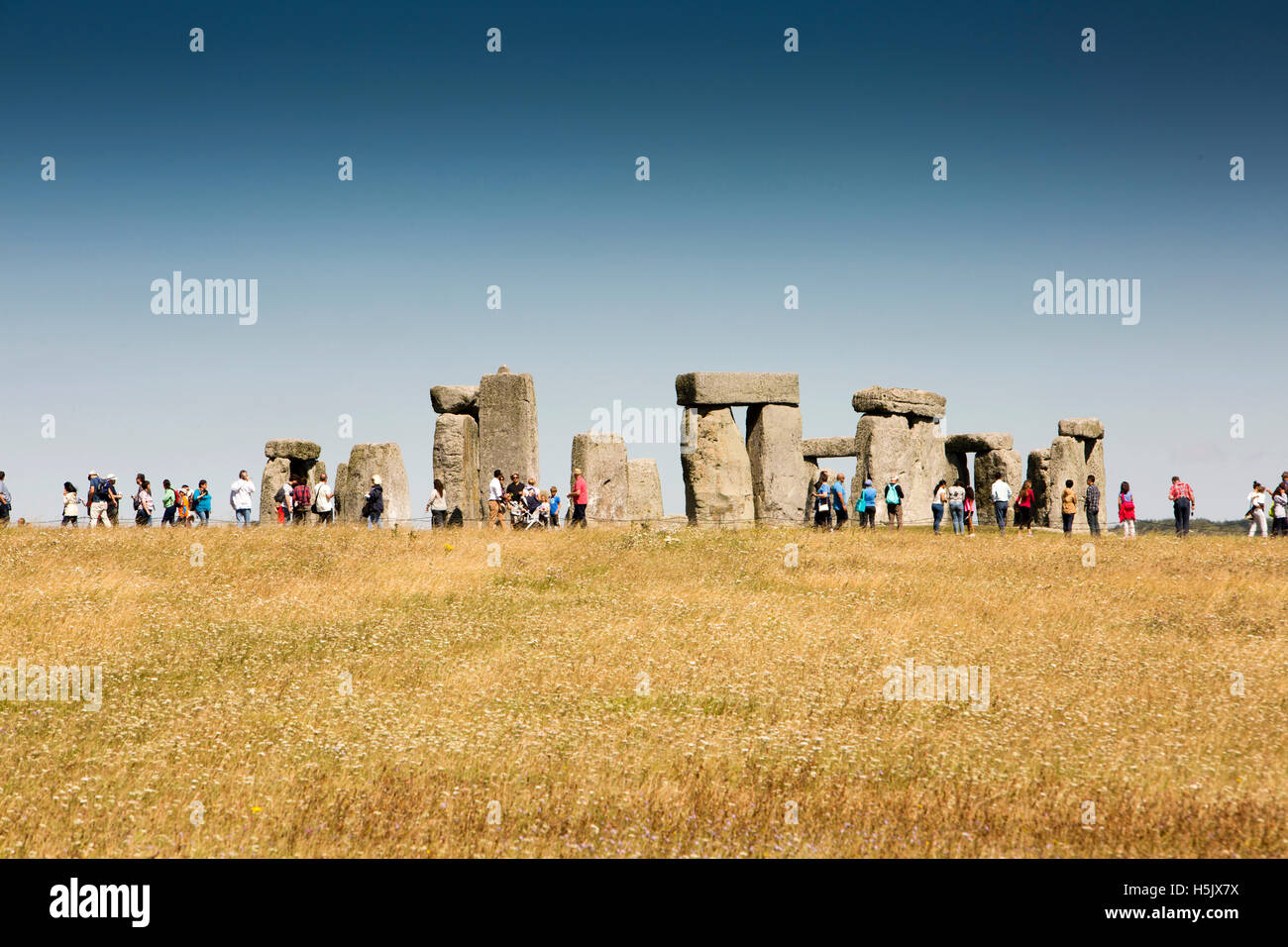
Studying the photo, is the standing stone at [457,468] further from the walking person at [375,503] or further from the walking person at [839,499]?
the walking person at [839,499]

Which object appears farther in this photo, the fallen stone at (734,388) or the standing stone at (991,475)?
the standing stone at (991,475)

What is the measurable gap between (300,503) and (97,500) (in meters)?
5.04

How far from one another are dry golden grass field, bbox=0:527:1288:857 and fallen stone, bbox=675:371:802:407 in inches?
270

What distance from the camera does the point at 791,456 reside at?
1073 inches

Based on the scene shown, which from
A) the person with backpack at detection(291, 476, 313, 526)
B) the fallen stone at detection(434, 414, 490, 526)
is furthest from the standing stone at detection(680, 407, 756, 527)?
the person with backpack at detection(291, 476, 313, 526)

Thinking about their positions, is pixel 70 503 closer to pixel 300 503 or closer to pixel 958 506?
pixel 300 503

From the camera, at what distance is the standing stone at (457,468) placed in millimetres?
28422

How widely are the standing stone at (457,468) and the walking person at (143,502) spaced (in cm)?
680

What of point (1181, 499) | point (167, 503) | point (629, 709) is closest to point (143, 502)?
point (167, 503)

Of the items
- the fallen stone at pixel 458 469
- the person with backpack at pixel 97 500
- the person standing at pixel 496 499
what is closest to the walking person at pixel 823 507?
the person standing at pixel 496 499

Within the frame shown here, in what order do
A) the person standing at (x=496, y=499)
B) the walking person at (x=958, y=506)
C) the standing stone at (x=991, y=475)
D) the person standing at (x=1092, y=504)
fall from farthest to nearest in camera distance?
the standing stone at (x=991, y=475) → the walking person at (x=958, y=506) → the person standing at (x=1092, y=504) → the person standing at (x=496, y=499)

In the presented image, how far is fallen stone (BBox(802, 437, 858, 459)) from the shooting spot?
134 ft
